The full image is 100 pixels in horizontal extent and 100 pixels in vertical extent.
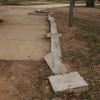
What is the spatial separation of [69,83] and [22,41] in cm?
A: 403

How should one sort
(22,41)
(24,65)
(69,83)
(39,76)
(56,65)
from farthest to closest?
(22,41)
(24,65)
(56,65)
(39,76)
(69,83)

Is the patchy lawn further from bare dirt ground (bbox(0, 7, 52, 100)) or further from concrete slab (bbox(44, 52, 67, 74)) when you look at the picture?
bare dirt ground (bbox(0, 7, 52, 100))

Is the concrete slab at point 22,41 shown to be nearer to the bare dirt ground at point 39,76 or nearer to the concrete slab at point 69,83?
the bare dirt ground at point 39,76

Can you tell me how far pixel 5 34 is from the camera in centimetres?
1021

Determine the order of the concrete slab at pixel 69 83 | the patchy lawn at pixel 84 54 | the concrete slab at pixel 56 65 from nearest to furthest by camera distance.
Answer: the concrete slab at pixel 69 83 → the patchy lawn at pixel 84 54 → the concrete slab at pixel 56 65

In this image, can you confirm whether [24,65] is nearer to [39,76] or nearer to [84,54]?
[39,76]

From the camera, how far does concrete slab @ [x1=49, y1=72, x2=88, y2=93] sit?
5148mm

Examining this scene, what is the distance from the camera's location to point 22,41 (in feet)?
30.0

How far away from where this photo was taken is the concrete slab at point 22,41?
7609 millimetres

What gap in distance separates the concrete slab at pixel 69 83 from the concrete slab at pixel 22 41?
1774 millimetres

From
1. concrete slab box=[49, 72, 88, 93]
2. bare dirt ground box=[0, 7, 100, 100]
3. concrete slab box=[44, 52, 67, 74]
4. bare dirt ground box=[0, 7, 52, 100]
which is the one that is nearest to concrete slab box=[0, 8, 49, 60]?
bare dirt ground box=[0, 7, 52, 100]

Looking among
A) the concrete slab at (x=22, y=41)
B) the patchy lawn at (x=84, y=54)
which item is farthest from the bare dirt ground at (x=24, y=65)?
the patchy lawn at (x=84, y=54)

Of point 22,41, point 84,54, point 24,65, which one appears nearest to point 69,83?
point 24,65

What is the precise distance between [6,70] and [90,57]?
1889mm
